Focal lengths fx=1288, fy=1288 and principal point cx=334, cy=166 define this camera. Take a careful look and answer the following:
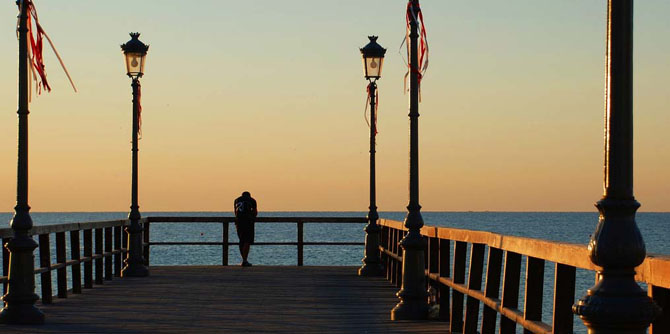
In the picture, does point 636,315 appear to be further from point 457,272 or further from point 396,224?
point 396,224

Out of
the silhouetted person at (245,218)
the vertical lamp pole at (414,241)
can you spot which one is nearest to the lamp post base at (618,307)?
the vertical lamp pole at (414,241)

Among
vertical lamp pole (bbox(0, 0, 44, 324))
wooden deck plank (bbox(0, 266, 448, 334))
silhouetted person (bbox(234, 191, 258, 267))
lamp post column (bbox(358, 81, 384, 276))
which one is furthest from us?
silhouetted person (bbox(234, 191, 258, 267))

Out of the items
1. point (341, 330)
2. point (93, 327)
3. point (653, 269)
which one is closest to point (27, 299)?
point (93, 327)

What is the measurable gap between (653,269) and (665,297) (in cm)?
14

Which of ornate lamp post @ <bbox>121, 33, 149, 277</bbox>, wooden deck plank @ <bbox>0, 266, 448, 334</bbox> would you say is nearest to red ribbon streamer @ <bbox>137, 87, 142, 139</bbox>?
ornate lamp post @ <bbox>121, 33, 149, 277</bbox>

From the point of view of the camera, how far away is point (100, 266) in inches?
877

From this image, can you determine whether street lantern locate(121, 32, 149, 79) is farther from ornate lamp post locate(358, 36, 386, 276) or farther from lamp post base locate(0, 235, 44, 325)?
lamp post base locate(0, 235, 44, 325)

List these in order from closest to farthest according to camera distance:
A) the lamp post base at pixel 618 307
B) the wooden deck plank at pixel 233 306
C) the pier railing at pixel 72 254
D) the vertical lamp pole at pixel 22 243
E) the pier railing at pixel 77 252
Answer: the lamp post base at pixel 618 307, the wooden deck plank at pixel 233 306, the vertical lamp pole at pixel 22 243, the pier railing at pixel 72 254, the pier railing at pixel 77 252

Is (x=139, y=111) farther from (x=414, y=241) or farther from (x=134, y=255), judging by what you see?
(x=414, y=241)

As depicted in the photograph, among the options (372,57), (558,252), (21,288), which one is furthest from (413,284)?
(372,57)

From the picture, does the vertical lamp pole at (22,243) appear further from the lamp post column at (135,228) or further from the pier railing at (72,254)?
the lamp post column at (135,228)

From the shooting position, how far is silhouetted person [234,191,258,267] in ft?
89.9

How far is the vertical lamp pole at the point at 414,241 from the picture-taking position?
14.8 meters

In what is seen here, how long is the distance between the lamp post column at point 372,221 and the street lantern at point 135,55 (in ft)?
14.3
